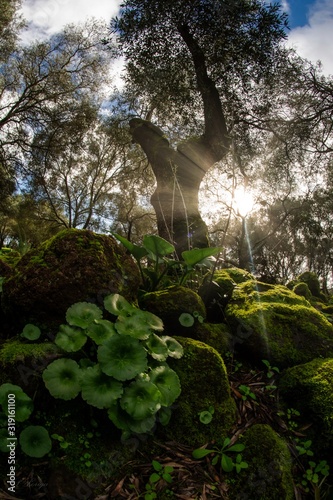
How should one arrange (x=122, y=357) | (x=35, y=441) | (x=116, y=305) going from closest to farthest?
(x=35, y=441) → (x=122, y=357) → (x=116, y=305)

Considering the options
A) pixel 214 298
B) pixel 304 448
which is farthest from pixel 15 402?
pixel 214 298

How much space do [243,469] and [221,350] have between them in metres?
1.22

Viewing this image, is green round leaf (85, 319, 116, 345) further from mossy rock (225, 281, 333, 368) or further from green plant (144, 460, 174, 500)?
mossy rock (225, 281, 333, 368)

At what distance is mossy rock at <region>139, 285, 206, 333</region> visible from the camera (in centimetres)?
314

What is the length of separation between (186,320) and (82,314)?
106cm

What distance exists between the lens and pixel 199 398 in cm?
244

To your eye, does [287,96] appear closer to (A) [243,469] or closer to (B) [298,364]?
(B) [298,364]

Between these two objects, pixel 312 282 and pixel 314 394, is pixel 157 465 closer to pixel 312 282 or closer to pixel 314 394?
pixel 314 394

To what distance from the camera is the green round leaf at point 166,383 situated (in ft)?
7.14

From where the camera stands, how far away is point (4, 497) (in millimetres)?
1706

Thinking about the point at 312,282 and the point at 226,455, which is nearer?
the point at 226,455

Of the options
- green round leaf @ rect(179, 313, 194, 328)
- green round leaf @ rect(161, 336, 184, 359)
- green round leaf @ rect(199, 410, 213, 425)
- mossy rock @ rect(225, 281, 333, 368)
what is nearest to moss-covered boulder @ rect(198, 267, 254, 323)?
mossy rock @ rect(225, 281, 333, 368)

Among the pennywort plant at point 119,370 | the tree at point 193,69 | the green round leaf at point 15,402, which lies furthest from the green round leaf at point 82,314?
the tree at point 193,69

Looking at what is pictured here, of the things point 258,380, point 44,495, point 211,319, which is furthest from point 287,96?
point 44,495
